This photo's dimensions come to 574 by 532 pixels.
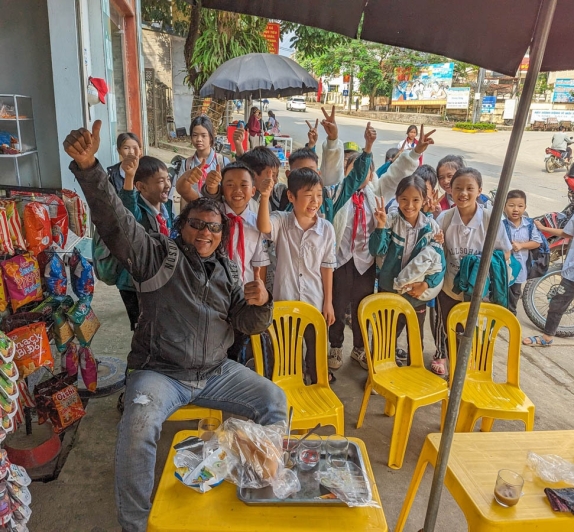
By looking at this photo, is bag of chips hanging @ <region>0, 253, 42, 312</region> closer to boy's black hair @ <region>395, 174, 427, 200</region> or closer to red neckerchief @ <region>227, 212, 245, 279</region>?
red neckerchief @ <region>227, 212, 245, 279</region>

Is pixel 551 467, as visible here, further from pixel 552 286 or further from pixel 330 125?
pixel 552 286

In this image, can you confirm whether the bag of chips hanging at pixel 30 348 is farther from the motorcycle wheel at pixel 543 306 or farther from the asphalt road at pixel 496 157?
the asphalt road at pixel 496 157

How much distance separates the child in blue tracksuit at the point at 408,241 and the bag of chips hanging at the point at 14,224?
2.06 m

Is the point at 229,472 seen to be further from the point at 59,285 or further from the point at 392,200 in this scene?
the point at 392,200

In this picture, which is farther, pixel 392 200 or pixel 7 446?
pixel 392 200

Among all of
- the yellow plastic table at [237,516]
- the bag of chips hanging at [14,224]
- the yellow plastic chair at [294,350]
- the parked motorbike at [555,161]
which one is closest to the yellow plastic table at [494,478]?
the yellow plastic table at [237,516]

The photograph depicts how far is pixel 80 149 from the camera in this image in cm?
180


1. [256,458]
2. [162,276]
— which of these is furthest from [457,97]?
[256,458]

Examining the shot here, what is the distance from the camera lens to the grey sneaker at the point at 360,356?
12.2ft

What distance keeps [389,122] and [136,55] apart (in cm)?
2632

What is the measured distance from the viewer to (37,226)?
2191 millimetres

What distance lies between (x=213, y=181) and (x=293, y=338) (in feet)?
3.40

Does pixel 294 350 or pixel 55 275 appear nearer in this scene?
pixel 55 275

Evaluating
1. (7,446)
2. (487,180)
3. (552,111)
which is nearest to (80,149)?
(7,446)
